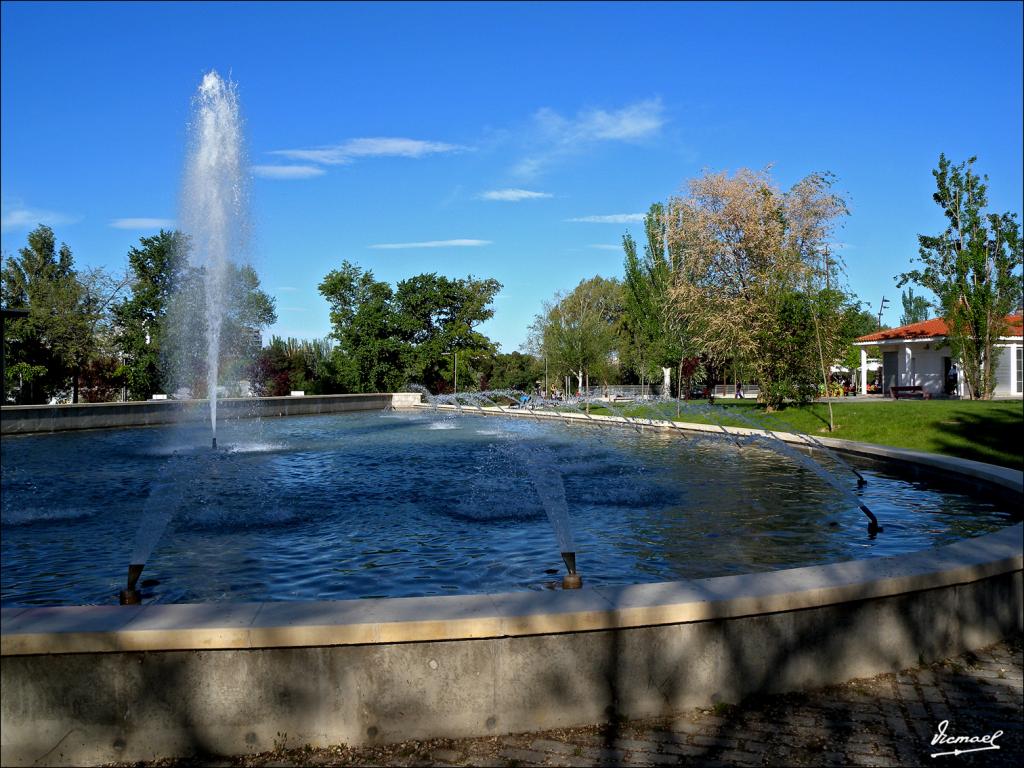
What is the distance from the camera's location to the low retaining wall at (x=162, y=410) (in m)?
24.4

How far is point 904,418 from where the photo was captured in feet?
69.2

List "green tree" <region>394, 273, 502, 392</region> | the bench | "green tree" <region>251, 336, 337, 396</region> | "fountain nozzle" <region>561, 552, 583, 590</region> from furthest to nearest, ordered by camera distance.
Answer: "green tree" <region>394, 273, 502, 392</region> < "green tree" <region>251, 336, 337, 396</region> < the bench < "fountain nozzle" <region>561, 552, 583, 590</region>

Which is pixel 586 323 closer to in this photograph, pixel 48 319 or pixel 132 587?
pixel 48 319

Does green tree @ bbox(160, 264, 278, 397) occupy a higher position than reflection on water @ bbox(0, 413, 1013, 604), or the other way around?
green tree @ bbox(160, 264, 278, 397)

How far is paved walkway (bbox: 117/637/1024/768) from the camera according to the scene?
11.8 feet

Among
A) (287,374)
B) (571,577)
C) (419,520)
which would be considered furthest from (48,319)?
(571,577)

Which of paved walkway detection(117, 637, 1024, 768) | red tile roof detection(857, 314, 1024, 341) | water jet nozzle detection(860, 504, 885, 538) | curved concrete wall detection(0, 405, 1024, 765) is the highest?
red tile roof detection(857, 314, 1024, 341)

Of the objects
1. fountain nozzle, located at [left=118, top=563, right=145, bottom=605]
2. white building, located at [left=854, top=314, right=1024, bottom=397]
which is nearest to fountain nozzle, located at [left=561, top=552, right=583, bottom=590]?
fountain nozzle, located at [left=118, top=563, right=145, bottom=605]

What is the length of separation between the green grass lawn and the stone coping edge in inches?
454

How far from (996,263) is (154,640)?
1319 inches

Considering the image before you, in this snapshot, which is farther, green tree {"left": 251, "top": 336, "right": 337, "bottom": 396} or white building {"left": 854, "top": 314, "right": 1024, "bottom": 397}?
green tree {"left": 251, "top": 336, "right": 337, "bottom": 396}

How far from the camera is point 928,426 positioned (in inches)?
762

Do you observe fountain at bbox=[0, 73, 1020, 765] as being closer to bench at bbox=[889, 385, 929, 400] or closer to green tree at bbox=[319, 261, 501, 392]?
bench at bbox=[889, 385, 929, 400]

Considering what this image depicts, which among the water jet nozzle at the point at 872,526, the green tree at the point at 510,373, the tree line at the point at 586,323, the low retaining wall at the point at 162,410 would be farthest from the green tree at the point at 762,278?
the green tree at the point at 510,373
